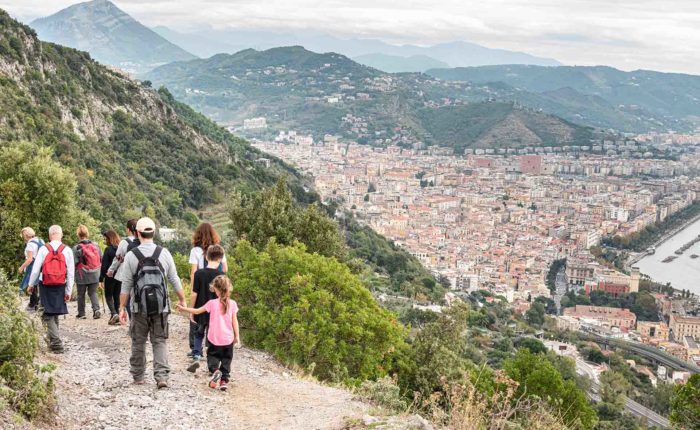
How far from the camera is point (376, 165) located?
114375 mm

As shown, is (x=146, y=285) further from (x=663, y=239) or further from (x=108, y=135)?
(x=663, y=239)

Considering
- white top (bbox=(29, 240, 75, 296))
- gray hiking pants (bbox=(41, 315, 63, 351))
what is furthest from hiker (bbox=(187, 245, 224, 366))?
gray hiking pants (bbox=(41, 315, 63, 351))

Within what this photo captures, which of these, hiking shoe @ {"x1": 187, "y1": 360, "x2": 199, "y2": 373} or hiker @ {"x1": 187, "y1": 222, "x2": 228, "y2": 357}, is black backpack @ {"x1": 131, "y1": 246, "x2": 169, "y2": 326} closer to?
hiker @ {"x1": 187, "y1": 222, "x2": 228, "y2": 357}

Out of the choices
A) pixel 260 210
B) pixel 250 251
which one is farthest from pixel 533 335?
pixel 250 251

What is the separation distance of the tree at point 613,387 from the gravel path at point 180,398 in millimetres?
22833

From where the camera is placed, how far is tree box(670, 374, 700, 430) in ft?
39.3

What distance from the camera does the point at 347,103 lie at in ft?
521

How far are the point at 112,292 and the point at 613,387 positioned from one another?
28527mm

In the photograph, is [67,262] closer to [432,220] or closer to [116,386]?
[116,386]

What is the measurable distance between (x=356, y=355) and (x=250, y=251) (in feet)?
7.93

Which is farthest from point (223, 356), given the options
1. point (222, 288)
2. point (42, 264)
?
point (42, 264)

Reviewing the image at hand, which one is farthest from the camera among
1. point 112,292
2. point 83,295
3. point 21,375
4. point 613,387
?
point 613,387

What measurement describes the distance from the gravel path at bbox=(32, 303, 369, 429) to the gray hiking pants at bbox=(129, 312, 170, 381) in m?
0.13

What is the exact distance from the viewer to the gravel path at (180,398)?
198 inches
